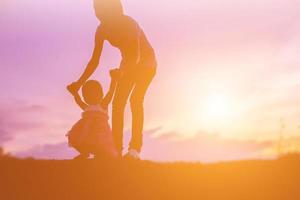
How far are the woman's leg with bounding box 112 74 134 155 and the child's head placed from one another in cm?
31

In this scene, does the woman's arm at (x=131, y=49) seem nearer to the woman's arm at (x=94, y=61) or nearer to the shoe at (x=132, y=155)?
the woman's arm at (x=94, y=61)

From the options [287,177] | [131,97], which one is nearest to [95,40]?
[131,97]

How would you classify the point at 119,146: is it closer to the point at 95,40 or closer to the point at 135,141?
the point at 135,141

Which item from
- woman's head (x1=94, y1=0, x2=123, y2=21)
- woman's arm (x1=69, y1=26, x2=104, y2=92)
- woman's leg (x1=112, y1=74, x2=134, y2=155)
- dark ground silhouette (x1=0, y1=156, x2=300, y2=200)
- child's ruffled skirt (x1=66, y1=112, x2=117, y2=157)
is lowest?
dark ground silhouette (x1=0, y1=156, x2=300, y2=200)

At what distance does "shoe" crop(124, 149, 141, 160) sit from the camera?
12.5 meters

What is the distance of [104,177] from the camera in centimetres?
1120

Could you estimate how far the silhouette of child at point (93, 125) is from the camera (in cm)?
1252

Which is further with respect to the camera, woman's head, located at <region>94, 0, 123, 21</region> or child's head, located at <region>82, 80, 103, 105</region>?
child's head, located at <region>82, 80, 103, 105</region>

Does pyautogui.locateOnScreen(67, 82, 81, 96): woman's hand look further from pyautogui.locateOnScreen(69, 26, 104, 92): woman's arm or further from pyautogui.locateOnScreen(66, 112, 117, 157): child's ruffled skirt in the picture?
pyautogui.locateOnScreen(66, 112, 117, 157): child's ruffled skirt

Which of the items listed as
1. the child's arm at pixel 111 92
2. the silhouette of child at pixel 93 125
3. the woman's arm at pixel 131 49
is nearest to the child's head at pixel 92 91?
the silhouette of child at pixel 93 125

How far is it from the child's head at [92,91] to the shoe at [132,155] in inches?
45.2

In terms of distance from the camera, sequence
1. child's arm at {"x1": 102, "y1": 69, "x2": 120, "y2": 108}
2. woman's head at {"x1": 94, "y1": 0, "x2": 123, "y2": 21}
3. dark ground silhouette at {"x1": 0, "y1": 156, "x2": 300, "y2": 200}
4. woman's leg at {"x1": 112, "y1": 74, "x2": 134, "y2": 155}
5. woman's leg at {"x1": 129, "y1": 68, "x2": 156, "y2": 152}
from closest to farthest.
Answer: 1. dark ground silhouette at {"x1": 0, "y1": 156, "x2": 300, "y2": 200}
2. woman's head at {"x1": 94, "y1": 0, "x2": 123, "y2": 21}
3. child's arm at {"x1": 102, "y1": 69, "x2": 120, "y2": 108}
4. woman's leg at {"x1": 112, "y1": 74, "x2": 134, "y2": 155}
5. woman's leg at {"x1": 129, "y1": 68, "x2": 156, "y2": 152}

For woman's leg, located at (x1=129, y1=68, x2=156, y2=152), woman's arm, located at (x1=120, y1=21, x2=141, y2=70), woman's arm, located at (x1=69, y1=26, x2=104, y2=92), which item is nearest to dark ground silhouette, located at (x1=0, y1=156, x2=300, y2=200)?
woman's leg, located at (x1=129, y1=68, x2=156, y2=152)

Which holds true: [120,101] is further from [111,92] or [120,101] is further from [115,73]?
[115,73]
